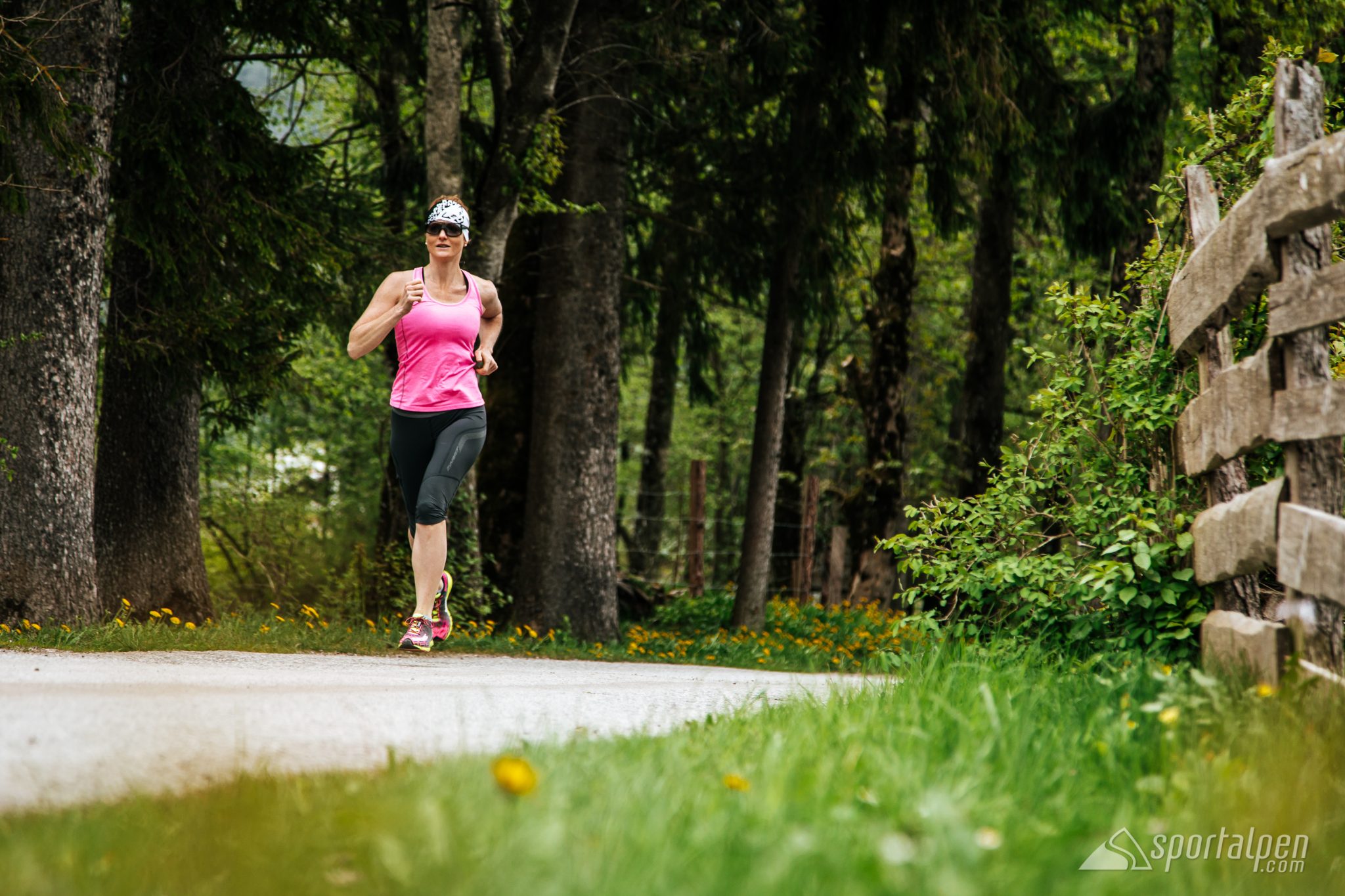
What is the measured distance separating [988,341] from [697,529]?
5.15m

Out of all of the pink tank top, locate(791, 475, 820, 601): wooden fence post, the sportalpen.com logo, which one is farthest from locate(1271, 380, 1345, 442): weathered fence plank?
locate(791, 475, 820, 601): wooden fence post

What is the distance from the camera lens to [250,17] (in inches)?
345

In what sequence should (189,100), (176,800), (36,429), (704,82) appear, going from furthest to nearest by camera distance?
(704,82), (189,100), (36,429), (176,800)

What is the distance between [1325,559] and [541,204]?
696 centimetres

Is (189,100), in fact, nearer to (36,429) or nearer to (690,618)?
(36,429)

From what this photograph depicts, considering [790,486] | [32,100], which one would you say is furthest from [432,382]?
[790,486]

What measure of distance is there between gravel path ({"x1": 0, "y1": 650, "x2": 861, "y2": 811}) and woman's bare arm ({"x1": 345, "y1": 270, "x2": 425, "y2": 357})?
5.56 feet

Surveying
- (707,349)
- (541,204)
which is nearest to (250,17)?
(541,204)

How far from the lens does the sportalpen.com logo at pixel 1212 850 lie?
248cm

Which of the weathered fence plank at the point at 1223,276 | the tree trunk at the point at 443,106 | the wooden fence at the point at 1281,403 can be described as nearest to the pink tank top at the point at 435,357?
the tree trunk at the point at 443,106

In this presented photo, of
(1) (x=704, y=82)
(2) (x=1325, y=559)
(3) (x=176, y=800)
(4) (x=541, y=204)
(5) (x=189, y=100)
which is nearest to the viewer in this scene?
(3) (x=176, y=800)

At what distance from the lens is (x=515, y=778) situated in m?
2.44

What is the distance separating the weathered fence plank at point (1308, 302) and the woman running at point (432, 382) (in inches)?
156

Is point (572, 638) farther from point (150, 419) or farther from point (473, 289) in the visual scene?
point (473, 289)
